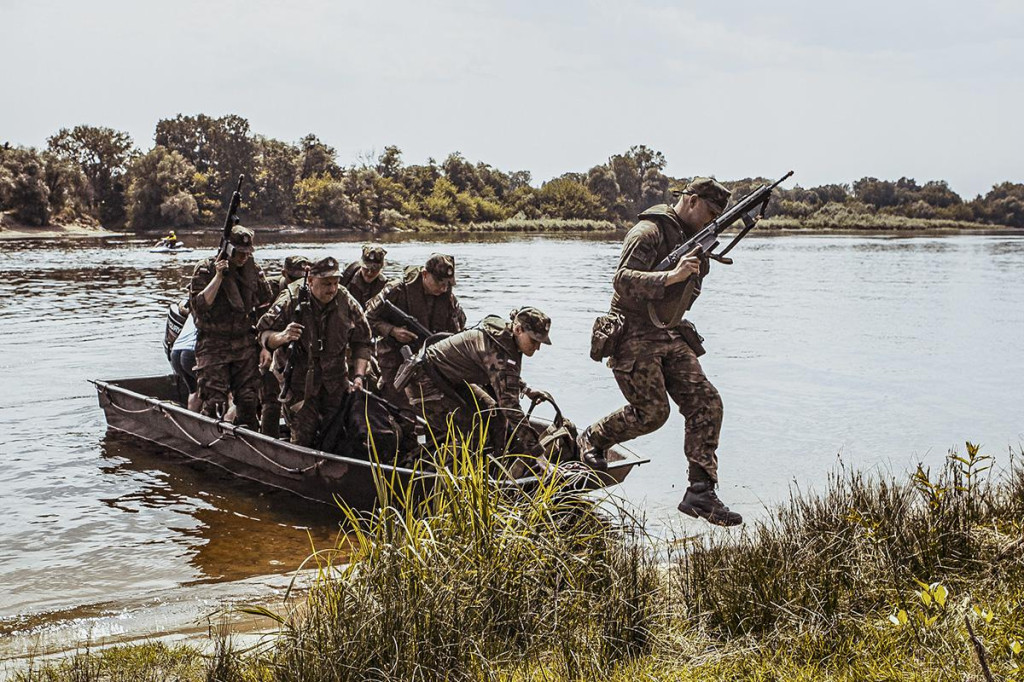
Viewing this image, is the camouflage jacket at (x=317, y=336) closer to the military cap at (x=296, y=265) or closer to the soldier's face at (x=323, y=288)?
the soldier's face at (x=323, y=288)

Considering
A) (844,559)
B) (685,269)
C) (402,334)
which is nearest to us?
(844,559)

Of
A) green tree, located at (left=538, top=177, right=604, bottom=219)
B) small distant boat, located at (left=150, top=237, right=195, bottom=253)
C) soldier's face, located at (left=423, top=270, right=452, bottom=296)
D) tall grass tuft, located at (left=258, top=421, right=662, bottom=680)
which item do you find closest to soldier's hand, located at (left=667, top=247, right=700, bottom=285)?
tall grass tuft, located at (left=258, top=421, right=662, bottom=680)

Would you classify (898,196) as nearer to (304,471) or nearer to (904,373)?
(904,373)

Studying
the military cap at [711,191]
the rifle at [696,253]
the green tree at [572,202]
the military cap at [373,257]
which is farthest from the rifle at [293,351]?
the green tree at [572,202]

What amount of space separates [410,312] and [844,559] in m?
5.91

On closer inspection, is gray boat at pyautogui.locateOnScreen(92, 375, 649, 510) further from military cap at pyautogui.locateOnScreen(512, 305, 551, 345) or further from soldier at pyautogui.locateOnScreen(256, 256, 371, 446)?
military cap at pyautogui.locateOnScreen(512, 305, 551, 345)

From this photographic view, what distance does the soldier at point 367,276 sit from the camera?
10.9 meters

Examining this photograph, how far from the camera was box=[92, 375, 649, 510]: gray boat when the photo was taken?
793 centimetres

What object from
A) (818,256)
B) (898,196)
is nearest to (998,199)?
(898,196)

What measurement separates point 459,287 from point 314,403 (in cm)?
2611

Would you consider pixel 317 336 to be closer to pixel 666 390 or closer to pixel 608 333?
pixel 608 333

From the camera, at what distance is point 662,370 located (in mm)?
7367

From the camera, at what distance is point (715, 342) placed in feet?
70.2

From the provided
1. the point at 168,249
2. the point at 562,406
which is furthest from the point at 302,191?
the point at 562,406
